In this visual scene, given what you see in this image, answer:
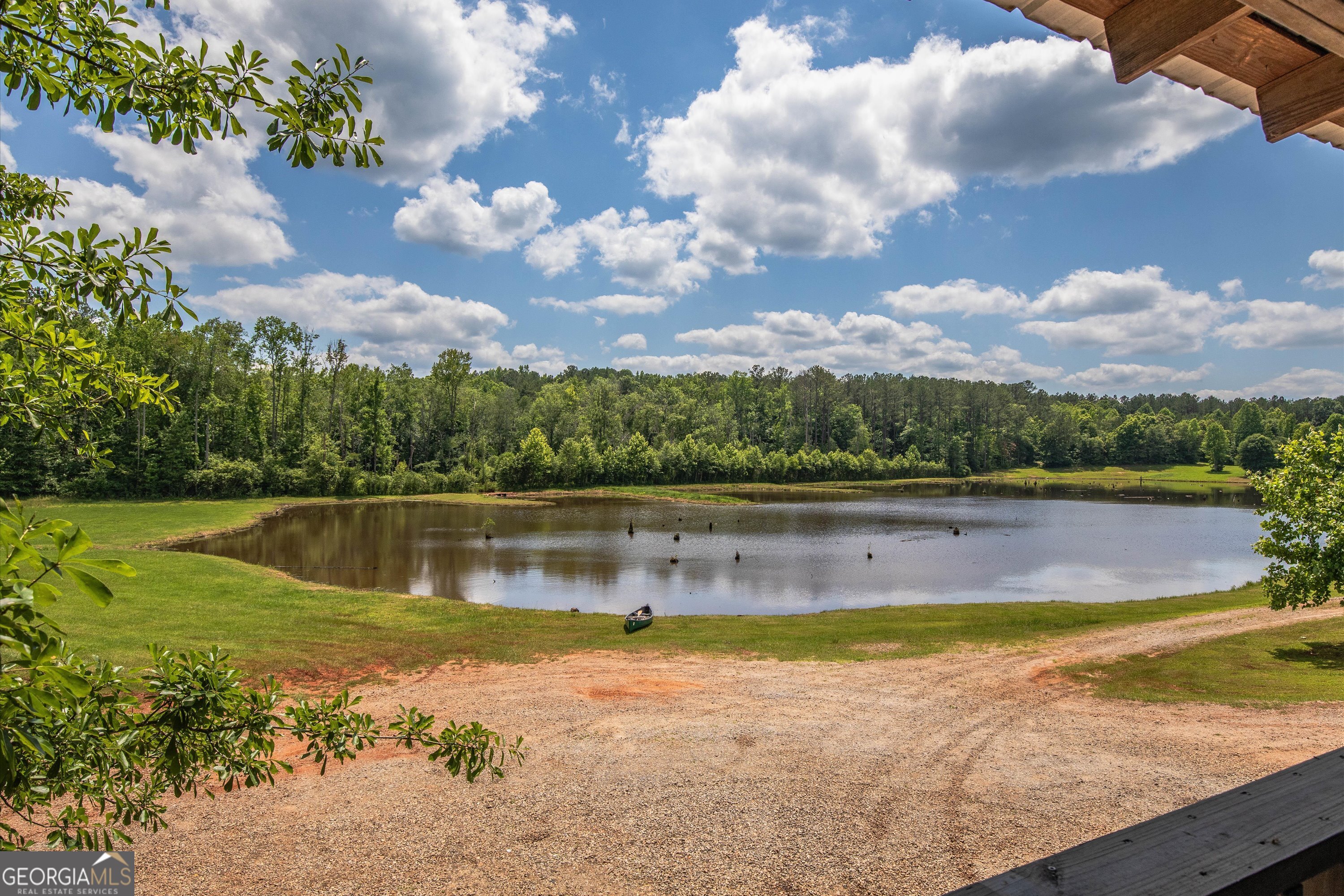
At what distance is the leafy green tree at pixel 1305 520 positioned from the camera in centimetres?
1584

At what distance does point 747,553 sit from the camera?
41.1 meters

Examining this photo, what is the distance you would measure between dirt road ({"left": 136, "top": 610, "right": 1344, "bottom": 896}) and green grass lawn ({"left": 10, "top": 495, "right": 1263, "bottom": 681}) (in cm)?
326

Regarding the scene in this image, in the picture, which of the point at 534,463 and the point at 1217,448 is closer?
the point at 534,463

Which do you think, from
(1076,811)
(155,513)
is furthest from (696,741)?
(155,513)

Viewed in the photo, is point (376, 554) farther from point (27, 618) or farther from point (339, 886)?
point (27, 618)

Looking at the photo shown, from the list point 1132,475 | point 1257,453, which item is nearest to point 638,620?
point 1132,475

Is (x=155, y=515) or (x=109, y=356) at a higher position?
(x=109, y=356)

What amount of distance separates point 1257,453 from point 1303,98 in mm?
168802

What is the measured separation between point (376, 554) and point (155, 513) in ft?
79.5

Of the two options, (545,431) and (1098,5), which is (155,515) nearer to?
(545,431)

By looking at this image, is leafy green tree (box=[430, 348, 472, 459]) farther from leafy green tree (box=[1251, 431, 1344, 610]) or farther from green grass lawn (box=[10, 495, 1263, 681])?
leafy green tree (box=[1251, 431, 1344, 610])

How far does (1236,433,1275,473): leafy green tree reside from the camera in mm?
126375

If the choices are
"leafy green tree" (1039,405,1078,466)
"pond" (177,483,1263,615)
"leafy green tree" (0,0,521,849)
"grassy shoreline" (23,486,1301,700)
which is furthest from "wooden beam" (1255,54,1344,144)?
"leafy green tree" (1039,405,1078,466)

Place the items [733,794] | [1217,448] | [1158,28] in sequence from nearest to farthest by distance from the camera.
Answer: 1. [1158,28]
2. [733,794]
3. [1217,448]
